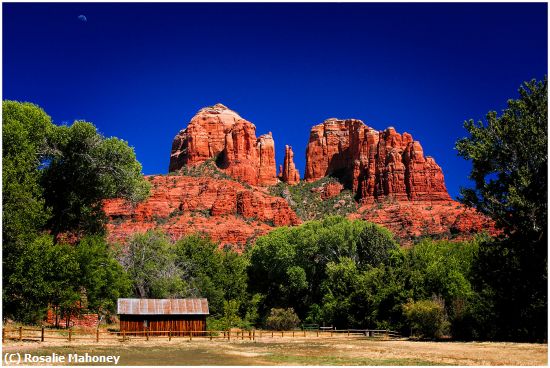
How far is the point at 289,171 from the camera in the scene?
16738 cm

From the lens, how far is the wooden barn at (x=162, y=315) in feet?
136

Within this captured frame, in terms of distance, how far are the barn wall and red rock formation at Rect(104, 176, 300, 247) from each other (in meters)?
71.1

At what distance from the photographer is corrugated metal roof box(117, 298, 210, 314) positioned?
41.4 m

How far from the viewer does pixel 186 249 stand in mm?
62531

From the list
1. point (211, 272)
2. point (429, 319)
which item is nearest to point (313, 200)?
point (211, 272)

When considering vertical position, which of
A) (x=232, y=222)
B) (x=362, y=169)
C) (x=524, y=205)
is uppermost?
(x=362, y=169)

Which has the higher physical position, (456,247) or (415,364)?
(456,247)

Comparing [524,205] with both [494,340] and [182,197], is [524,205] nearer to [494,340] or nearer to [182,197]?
[494,340]

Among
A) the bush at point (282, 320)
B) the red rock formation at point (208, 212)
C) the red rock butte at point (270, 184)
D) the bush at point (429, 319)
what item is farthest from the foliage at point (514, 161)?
the red rock formation at point (208, 212)

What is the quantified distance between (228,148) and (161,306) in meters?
112

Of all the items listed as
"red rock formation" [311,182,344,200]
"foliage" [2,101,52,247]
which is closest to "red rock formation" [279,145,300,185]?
"red rock formation" [311,182,344,200]

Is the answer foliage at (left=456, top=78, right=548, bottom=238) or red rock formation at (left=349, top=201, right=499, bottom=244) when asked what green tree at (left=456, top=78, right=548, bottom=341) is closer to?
foliage at (left=456, top=78, right=548, bottom=238)

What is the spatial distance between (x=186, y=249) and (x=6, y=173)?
104ft

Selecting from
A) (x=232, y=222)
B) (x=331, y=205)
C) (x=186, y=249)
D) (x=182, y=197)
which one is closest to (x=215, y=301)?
(x=186, y=249)
